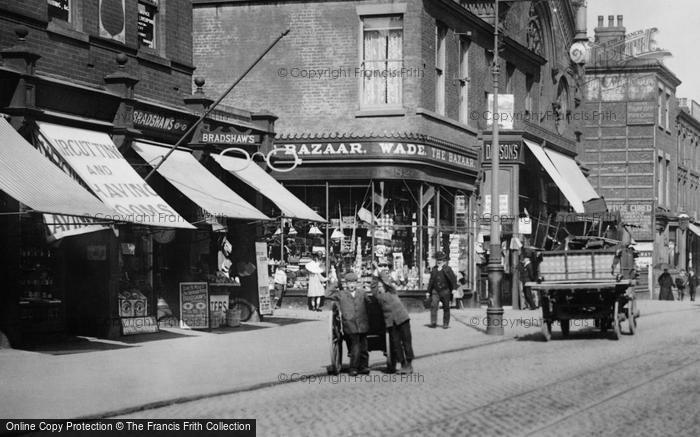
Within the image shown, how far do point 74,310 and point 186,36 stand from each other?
22.5ft

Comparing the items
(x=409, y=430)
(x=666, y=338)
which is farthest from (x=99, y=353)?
(x=666, y=338)

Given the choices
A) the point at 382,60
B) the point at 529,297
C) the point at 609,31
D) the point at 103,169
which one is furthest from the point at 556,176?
the point at 609,31

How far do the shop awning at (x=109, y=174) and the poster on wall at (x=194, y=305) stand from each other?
357cm

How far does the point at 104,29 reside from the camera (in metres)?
20.2

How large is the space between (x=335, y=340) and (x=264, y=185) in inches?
362

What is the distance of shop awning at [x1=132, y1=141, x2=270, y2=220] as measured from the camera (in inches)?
800

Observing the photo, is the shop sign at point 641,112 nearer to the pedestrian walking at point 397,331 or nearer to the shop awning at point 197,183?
the shop awning at point 197,183

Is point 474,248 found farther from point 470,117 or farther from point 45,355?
point 45,355

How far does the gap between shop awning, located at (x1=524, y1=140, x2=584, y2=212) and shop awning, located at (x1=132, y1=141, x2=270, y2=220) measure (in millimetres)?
16334

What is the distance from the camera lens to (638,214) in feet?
175

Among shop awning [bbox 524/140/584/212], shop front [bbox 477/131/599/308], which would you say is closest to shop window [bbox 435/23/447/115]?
shop front [bbox 477/131/599/308]

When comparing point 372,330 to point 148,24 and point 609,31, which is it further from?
point 609,31

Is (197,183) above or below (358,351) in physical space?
above

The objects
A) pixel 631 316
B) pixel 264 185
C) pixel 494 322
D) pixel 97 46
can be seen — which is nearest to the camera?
pixel 97 46
